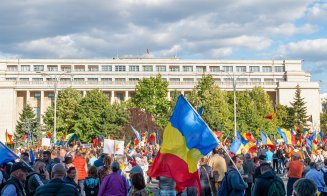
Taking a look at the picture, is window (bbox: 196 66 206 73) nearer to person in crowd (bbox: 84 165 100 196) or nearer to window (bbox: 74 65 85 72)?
window (bbox: 74 65 85 72)

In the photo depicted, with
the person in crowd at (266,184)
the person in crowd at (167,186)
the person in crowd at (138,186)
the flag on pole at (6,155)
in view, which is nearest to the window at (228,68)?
the person in crowd at (167,186)

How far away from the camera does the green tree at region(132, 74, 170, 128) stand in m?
80.2

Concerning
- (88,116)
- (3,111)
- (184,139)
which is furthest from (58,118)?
(184,139)

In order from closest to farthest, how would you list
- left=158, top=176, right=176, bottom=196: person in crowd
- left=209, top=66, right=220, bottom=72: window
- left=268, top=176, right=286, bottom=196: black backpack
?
left=268, top=176, right=286, bottom=196: black backpack
left=158, top=176, right=176, bottom=196: person in crowd
left=209, top=66, right=220, bottom=72: window

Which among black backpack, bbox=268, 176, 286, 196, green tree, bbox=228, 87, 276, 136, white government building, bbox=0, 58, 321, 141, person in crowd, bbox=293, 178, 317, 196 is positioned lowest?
black backpack, bbox=268, 176, 286, 196

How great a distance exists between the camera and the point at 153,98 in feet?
269

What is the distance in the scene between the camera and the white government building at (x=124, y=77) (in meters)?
107

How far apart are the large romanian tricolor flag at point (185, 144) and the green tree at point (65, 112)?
6702cm

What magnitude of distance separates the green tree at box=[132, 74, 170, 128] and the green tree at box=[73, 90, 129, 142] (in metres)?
6.65

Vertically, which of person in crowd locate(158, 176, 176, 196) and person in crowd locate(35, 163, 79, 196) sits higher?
person in crowd locate(35, 163, 79, 196)

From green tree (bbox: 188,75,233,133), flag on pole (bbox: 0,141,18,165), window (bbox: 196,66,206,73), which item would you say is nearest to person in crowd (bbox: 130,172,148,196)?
flag on pole (bbox: 0,141,18,165)

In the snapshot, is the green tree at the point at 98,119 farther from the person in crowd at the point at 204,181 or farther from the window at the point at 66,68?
the person in crowd at the point at 204,181

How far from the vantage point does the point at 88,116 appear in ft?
240

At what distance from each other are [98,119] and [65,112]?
13024 millimetres
